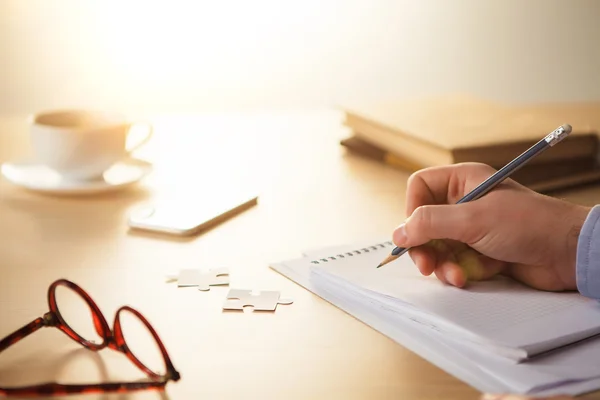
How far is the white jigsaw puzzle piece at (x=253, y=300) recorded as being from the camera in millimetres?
919

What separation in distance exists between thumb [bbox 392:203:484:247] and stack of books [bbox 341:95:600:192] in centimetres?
41

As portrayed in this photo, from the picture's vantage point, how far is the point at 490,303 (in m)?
0.88

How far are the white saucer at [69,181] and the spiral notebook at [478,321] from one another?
17.4 inches

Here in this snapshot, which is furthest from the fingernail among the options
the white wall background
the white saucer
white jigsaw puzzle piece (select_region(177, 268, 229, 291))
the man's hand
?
the white wall background

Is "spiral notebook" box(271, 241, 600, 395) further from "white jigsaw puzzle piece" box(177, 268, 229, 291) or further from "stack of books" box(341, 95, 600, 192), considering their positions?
"stack of books" box(341, 95, 600, 192)

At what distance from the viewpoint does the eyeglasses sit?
2.31 ft

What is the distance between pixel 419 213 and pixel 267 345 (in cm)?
23

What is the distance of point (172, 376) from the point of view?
74 cm

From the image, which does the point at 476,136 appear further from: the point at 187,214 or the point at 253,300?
the point at 253,300

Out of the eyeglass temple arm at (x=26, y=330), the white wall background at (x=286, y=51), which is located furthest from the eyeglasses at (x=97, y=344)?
the white wall background at (x=286, y=51)

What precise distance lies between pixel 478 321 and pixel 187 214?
540mm

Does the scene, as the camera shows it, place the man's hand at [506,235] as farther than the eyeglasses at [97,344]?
Yes

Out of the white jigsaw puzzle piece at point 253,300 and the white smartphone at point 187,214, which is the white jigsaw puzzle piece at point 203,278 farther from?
the white smartphone at point 187,214

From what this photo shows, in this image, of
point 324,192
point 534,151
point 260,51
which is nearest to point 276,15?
point 260,51
